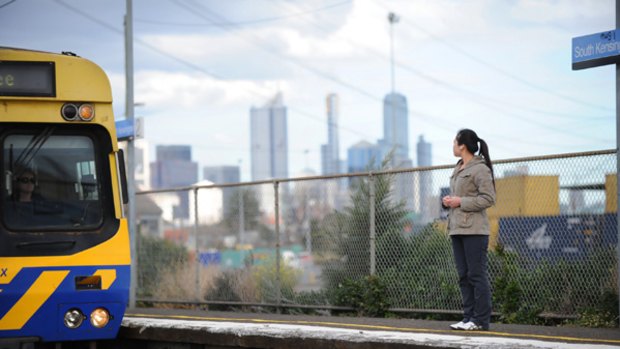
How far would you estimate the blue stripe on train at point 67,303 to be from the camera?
933cm

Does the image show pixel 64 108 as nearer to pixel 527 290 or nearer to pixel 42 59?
pixel 42 59

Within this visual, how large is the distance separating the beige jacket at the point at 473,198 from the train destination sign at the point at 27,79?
4110 millimetres

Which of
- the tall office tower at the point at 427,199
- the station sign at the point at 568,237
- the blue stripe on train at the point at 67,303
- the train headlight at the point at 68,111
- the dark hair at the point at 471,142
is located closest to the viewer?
the dark hair at the point at 471,142

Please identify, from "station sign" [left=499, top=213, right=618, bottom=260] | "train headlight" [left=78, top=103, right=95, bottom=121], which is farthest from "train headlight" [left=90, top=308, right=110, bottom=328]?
"station sign" [left=499, top=213, right=618, bottom=260]

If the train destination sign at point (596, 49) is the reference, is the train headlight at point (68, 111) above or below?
below

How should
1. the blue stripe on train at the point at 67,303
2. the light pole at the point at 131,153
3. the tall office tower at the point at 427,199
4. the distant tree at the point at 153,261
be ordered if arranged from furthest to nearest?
1. the distant tree at the point at 153,261
2. the light pole at the point at 131,153
3. the tall office tower at the point at 427,199
4. the blue stripe on train at the point at 67,303

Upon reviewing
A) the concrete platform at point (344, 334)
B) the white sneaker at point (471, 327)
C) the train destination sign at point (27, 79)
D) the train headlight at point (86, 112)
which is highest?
the train destination sign at point (27, 79)

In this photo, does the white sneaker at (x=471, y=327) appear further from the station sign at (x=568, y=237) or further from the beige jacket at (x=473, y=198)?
the station sign at (x=568, y=237)

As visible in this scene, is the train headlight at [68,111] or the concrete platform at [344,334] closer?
the concrete platform at [344,334]

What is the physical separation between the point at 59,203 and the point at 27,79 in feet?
4.14

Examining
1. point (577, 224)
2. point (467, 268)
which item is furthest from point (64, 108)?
point (577, 224)

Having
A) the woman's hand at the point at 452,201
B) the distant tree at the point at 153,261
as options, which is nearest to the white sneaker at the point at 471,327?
the woman's hand at the point at 452,201

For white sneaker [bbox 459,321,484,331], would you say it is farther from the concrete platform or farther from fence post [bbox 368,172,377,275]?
fence post [bbox 368,172,377,275]

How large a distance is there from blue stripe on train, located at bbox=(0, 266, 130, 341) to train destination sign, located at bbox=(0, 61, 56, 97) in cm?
174
